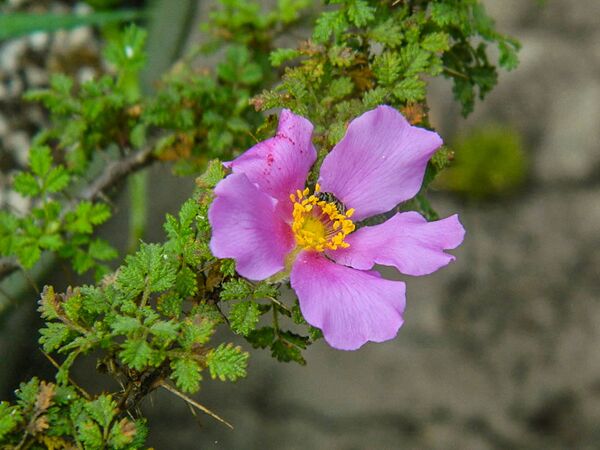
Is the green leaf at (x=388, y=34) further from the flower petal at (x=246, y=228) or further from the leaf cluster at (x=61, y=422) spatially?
the leaf cluster at (x=61, y=422)

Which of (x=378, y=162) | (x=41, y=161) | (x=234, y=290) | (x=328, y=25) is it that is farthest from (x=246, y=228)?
(x=41, y=161)

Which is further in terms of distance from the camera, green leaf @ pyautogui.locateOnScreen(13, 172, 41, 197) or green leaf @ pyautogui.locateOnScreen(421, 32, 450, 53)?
green leaf @ pyautogui.locateOnScreen(13, 172, 41, 197)

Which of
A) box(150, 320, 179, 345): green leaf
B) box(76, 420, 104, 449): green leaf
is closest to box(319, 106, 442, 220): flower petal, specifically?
box(150, 320, 179, 345): green leaf

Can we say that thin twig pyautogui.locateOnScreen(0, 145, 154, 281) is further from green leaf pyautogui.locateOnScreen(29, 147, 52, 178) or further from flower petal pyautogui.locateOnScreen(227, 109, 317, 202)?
flower petal pyautogui.locateOnScreen(227, 109, 317, 202)

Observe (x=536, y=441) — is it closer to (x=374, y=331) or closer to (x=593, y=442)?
(x=593, y=442)

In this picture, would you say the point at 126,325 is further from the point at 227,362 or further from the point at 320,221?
the point at 320,221
